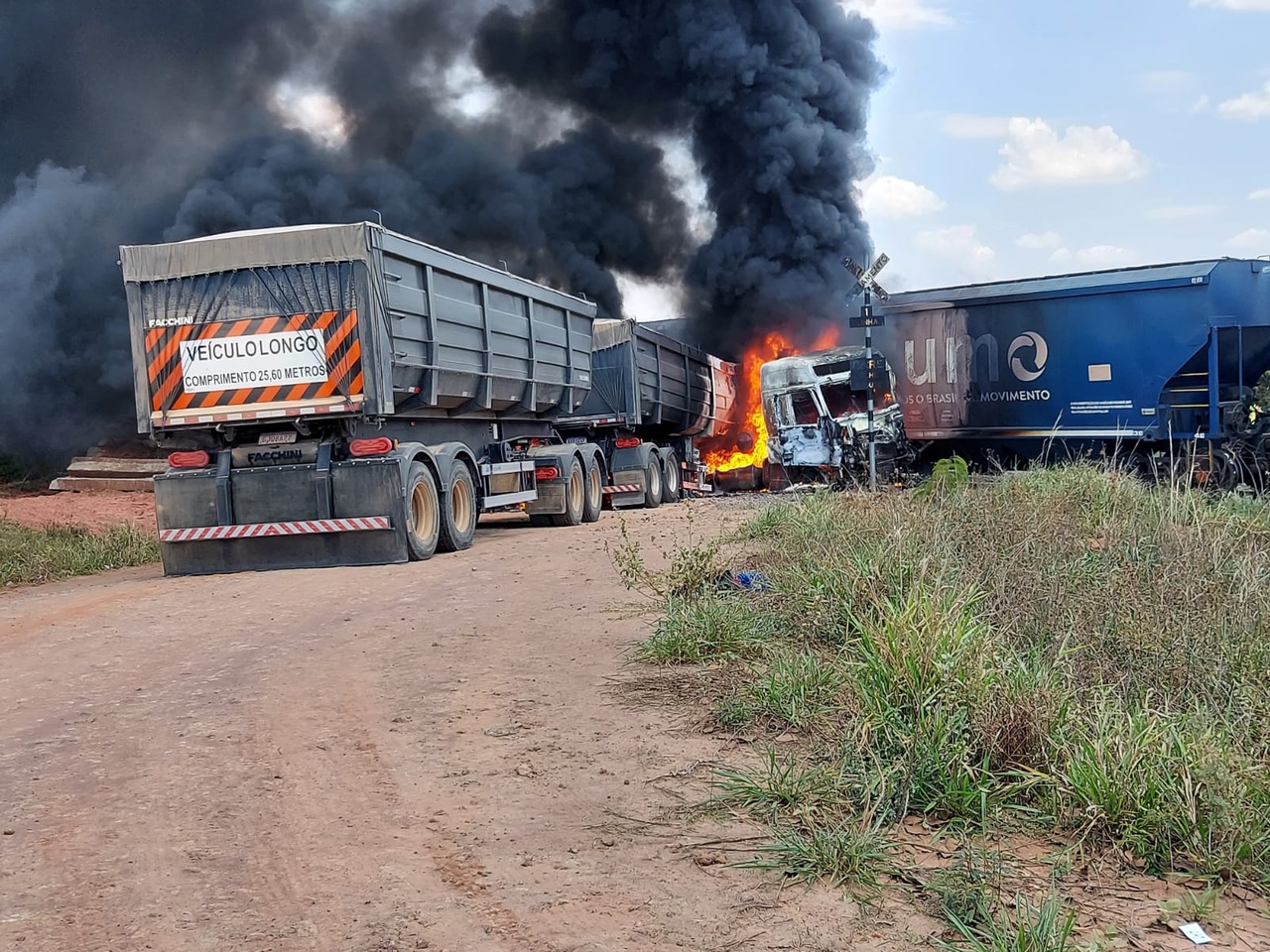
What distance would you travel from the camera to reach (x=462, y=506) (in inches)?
527

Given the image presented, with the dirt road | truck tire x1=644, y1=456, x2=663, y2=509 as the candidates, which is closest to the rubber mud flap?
the dirt road

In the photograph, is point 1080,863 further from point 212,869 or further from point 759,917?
point 212,869

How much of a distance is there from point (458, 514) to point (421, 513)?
1015 millimetres

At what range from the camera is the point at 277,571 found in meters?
11.6

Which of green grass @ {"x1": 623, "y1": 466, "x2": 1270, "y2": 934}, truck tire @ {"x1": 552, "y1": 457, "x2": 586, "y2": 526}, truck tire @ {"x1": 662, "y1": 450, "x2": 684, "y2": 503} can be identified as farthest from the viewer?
truck tire @ {"x1": 662, "y1": 450, "x2": 684, "y2": 503}

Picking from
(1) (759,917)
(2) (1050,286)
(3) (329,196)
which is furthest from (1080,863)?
(3) (329,196)

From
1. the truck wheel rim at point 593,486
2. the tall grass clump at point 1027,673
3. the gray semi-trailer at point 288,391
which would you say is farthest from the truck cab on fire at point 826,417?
the tall grass clump at point 1027,673

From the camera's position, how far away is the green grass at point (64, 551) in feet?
41.2

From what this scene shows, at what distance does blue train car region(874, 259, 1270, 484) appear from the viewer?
15.4 metres

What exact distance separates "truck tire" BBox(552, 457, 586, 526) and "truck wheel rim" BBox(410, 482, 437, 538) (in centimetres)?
409

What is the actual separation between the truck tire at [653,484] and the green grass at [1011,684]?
487 inches

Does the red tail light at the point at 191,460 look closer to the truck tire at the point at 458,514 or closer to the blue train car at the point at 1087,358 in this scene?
the truck tire at the point at 458,514

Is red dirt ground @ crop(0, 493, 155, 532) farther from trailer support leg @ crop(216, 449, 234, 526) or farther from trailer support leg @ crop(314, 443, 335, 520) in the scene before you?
trailer support leg @ crop(314, 443, 335, 520)

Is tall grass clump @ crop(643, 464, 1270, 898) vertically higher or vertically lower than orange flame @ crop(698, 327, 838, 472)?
lower
